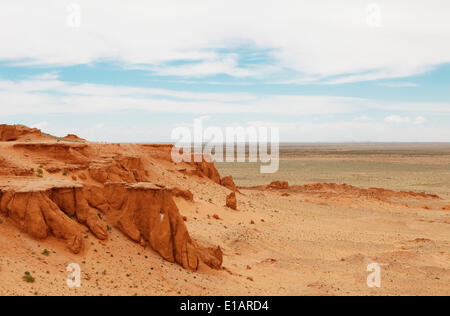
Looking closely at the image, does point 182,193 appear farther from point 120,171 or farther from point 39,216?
point 39,216

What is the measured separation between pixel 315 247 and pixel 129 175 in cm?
1068

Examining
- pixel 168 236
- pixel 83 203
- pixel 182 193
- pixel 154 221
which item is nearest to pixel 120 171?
pixel 182 193

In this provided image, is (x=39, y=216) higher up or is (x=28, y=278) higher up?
(x=39, y=216)

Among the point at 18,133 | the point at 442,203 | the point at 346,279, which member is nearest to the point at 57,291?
the point at 346,279

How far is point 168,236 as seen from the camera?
1634cm

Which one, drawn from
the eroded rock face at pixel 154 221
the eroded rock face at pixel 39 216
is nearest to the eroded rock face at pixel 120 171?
the eroded rock face at pixel 154 221

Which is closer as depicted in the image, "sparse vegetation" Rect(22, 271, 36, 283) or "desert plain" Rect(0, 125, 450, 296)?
"sparse vegetation" Rect(22, 271, 36, 283)

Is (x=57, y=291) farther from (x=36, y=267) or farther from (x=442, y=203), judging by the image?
(x=442, y=203)

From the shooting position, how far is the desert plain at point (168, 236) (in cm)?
1367

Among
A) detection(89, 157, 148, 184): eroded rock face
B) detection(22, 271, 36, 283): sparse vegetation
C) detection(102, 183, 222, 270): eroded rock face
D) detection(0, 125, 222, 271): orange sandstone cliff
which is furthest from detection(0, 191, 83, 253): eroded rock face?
detection(89, 157, 148, 184): eroded rock face

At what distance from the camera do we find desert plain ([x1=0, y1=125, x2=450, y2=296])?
13672mm

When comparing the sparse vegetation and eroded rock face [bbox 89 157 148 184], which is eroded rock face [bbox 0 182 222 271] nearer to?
the sparse vegetation

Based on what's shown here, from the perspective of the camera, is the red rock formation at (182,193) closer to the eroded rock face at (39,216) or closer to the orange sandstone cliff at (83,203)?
the orange sandstone cliff at (83,203)

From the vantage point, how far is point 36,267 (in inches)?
493
